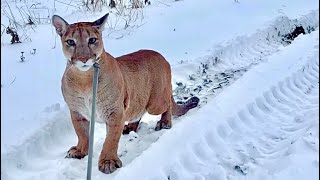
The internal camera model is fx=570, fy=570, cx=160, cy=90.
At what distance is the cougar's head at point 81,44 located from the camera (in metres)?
3.81

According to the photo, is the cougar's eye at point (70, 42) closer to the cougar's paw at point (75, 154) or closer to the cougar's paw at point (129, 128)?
the cougar's paw at point (75, 154)

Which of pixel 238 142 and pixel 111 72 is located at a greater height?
pixel 111 72

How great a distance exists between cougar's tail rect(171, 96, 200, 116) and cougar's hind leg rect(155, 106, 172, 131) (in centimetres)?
20

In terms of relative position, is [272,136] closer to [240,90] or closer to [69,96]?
[240,90]

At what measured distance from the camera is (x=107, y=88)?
418 cm

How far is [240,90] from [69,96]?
7.15 ft

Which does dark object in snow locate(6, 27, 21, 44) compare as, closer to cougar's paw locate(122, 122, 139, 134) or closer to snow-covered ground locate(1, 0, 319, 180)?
snow-covered ground locate(1, 0, 319, 180)

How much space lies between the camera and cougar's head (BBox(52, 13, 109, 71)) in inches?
150

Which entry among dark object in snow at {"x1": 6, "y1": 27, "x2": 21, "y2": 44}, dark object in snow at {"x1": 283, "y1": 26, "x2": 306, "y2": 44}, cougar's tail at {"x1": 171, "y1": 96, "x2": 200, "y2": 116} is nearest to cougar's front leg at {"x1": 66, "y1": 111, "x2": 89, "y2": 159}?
cougar's tail at {"x1": 171, "y1": 96, "x2": 200, "y2": 116}

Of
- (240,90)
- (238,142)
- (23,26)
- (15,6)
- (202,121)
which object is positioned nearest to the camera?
(238,142)

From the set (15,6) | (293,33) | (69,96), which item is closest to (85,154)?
(69,96)

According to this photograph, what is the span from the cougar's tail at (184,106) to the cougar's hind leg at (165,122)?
0.20 m

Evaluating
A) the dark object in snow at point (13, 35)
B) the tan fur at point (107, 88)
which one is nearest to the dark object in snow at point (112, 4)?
the dark object in snow at point (13, 35)

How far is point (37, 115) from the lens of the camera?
482 centimetres
